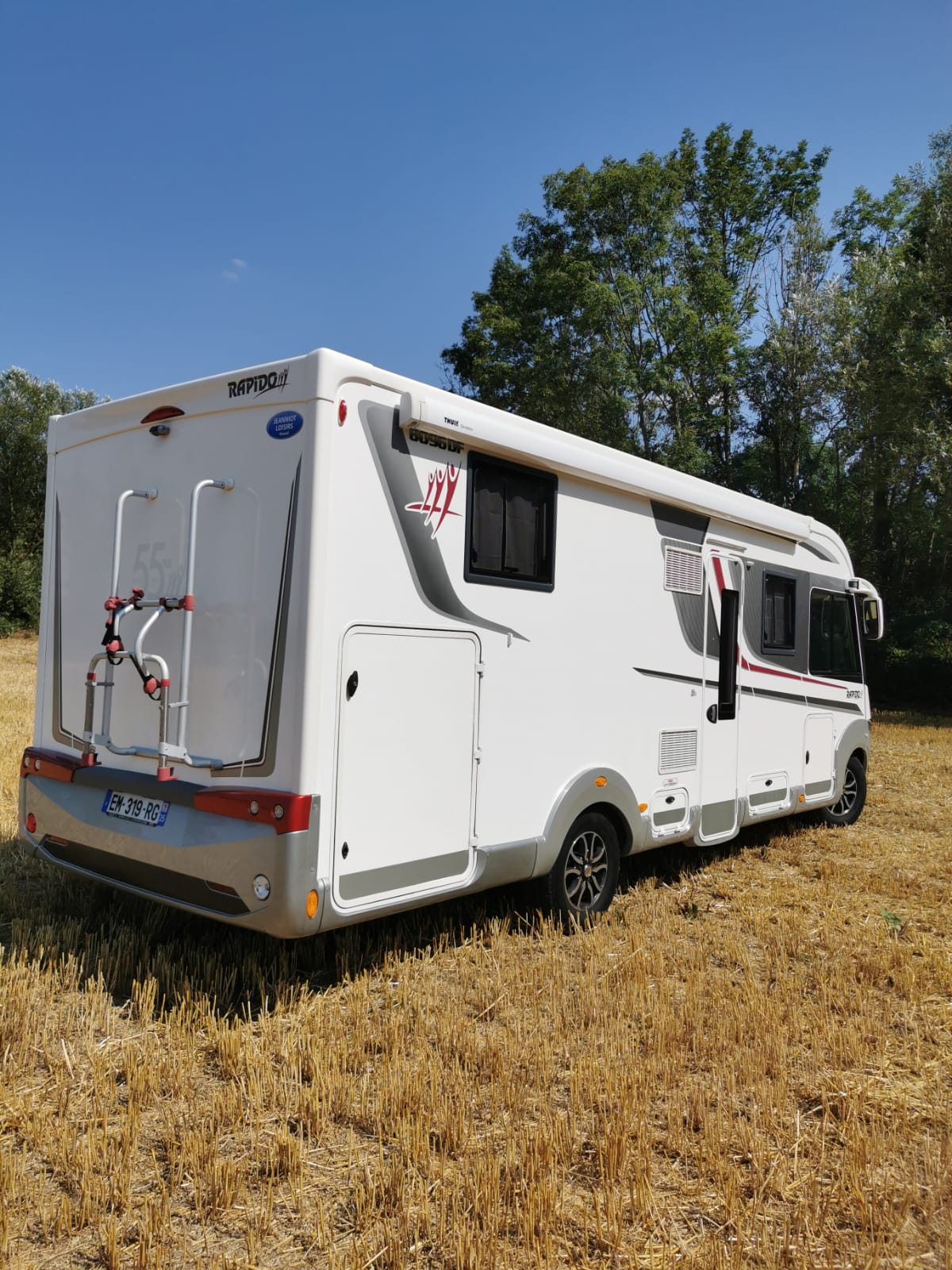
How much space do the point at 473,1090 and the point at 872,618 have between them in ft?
21.2

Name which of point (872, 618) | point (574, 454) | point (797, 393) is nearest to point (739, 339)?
point (797, 393)

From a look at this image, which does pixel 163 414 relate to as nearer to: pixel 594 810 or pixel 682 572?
pixel 594 810

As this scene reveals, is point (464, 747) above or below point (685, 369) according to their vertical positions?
below

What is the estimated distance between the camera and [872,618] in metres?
8.55

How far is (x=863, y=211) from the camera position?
24688 millimetres

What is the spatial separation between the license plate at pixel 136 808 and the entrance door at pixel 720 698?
350cm

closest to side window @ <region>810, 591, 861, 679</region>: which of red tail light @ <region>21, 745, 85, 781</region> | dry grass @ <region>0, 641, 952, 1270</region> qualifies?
dry grass @ <region>0, 641, 952, 1270</region>

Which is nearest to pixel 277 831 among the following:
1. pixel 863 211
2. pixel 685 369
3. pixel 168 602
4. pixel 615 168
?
pixel 168 602

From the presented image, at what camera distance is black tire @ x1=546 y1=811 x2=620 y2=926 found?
16.7ft

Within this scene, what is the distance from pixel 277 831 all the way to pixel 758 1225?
2076mm

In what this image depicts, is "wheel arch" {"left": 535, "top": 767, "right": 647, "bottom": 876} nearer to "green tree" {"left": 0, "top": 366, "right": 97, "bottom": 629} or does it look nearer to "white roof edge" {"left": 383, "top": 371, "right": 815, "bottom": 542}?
"white roof edge" {"left": 383, "top": 371, "right": 815, "bottom": 542}

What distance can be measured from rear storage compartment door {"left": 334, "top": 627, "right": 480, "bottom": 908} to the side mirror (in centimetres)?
536

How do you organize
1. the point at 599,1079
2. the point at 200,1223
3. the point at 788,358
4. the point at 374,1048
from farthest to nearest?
1. the point at 788,358
2. the point at 374,1048
3. the point at 599,1079
4. the point at 200,1223

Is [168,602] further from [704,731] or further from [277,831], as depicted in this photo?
[704,731]
